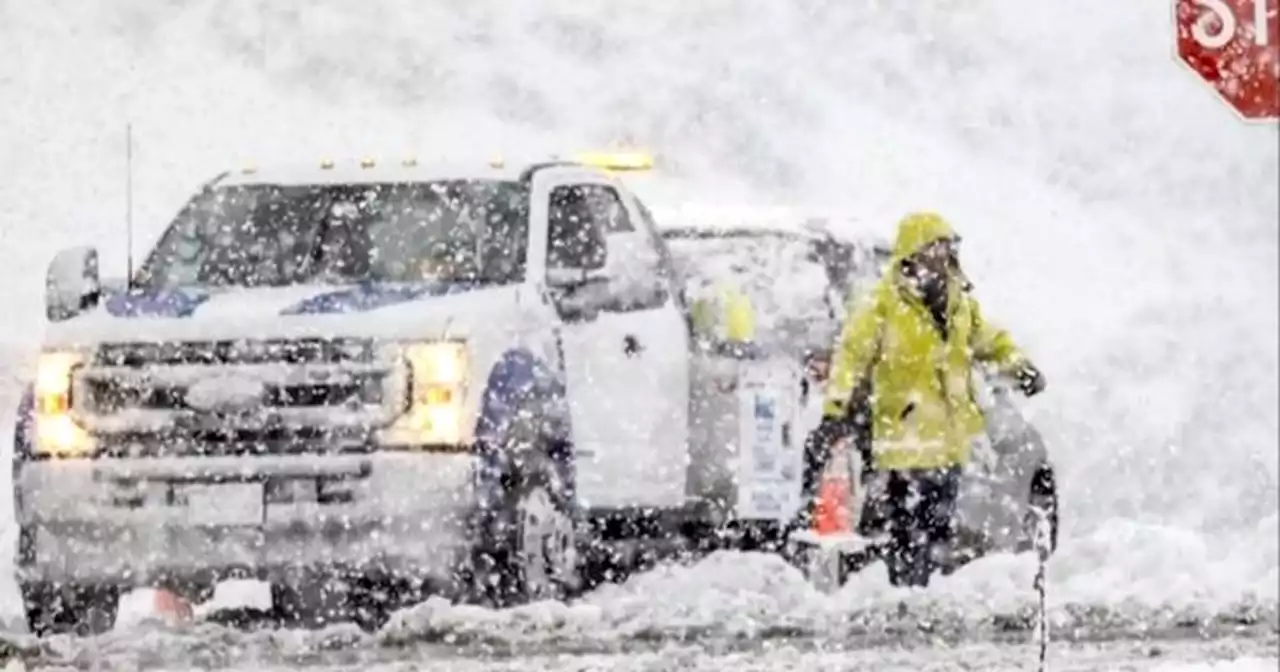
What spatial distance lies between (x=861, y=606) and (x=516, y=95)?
3.86 ft

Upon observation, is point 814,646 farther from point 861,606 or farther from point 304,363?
point 304,363

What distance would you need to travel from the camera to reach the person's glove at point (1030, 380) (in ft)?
12.2

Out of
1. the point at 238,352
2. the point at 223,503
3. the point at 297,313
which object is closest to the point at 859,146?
the point at 297,313

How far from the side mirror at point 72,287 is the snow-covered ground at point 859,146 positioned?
0.04 m

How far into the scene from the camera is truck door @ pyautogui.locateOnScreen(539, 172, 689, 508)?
358cm

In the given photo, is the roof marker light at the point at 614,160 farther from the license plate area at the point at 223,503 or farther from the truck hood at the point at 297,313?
the license plate area at the point at 223,503

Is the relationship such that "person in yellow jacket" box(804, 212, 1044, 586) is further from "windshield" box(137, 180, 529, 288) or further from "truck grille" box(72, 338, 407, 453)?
"truck grille" box(72, 338, 407, 453)

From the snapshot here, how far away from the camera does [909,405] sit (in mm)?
3629

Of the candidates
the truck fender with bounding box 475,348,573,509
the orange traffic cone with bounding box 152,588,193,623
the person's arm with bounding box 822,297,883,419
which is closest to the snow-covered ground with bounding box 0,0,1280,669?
the person's arm with bounding box 822,297,883,419

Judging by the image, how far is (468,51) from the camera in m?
3.71

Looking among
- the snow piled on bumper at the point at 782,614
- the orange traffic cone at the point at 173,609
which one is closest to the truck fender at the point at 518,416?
the snow piled on bumper at the point at 782,614

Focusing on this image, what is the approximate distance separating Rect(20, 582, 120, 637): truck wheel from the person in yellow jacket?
4.36 ft

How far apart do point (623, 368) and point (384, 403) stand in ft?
1.49

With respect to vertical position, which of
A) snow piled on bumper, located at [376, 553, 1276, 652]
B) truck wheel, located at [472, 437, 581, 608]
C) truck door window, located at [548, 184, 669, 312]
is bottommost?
snow piled on bumper, located at [376, 553, 1276, 652]
